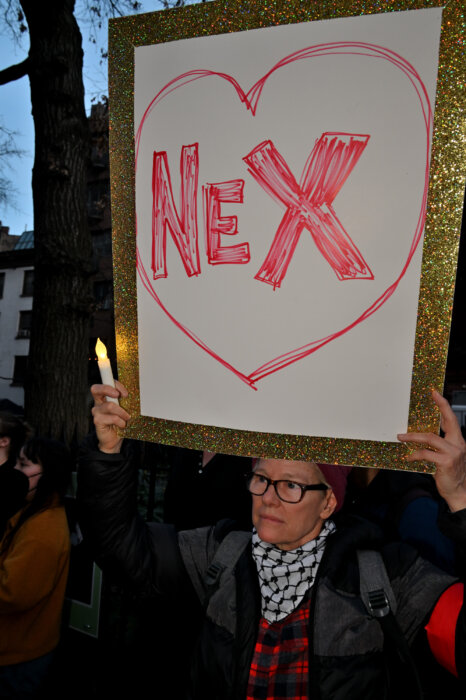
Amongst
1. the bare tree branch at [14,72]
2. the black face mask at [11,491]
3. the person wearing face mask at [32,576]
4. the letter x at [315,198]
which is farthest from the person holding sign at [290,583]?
the bare tree branch at [14,72]

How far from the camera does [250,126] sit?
1.18m

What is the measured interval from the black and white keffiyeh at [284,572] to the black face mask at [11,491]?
1.30 meters

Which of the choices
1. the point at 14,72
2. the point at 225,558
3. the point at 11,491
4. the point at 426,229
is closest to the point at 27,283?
the point at 14,72

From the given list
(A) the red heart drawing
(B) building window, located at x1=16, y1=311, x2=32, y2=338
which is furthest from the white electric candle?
(B) building window, located at x1=16, y1=311, x2=32, y2=338

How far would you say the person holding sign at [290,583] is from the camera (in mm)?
1401

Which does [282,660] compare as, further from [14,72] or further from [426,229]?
[14,72]

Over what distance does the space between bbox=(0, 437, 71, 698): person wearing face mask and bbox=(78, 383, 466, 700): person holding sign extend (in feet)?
2.57

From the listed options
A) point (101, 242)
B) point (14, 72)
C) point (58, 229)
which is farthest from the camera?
point (101, 242)

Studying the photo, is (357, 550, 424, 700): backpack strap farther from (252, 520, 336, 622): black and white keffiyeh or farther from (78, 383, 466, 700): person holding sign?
(252, 520, 336, 622): black and white keffiyeh

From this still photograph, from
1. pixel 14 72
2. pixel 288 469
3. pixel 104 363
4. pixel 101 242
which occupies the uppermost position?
pixel 101 242

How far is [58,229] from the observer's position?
459 centimetres

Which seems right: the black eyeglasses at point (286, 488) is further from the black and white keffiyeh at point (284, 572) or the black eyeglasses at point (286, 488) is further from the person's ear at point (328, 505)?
the black and white keffiyeh at point (284, 572)

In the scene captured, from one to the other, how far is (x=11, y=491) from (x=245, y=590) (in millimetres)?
1344

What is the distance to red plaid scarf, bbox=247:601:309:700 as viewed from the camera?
1452 millimetres
